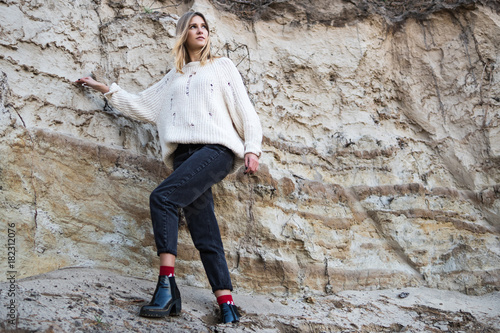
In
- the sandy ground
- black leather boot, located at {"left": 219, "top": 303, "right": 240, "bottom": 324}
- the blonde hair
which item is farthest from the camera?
the blonde hair

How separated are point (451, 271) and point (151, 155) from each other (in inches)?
103

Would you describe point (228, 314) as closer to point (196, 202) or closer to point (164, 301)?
point (164, 301)

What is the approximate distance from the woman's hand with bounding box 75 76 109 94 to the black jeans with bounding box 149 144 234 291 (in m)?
0.80

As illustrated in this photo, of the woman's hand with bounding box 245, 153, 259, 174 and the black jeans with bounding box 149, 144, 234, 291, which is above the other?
the woman's hand with bounding box 245, 153, 259, 174

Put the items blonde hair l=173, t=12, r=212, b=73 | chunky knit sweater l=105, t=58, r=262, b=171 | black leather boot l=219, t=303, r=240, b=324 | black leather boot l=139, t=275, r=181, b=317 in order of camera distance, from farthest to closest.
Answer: blonde hair l=173, t=12, r=212, b=73 < chunky knit sweater l=105, t=58, r=262, b=171 < black leather boot l=219, t=303, r=240, b=324 < black leather boot l=139, t=275, r=181, b=317

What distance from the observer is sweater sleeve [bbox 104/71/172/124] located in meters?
3.28

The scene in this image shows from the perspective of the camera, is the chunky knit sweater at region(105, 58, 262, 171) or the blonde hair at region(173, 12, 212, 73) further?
the blonde hair at region(173, 12, 212, 73)

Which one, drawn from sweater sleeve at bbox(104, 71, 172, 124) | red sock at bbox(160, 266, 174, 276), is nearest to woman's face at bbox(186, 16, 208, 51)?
sweater sleeve at bbox(104, 71, 172, 124)

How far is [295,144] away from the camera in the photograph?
Result: 4129mm

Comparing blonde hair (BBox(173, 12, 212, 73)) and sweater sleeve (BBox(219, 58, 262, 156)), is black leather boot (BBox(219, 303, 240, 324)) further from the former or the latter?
blonde hair (BBox(173, 12, 212, 73))

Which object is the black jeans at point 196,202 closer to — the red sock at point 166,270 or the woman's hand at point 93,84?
the red sock at point 166,270

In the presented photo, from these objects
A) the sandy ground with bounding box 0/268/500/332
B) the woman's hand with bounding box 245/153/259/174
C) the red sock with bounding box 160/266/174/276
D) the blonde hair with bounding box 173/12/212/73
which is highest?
the blonde hair with bounding box 173/12/212/73

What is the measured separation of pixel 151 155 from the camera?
12.0 feet

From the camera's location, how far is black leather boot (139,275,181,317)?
8.66 ft
